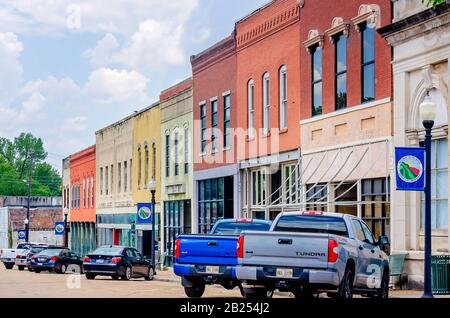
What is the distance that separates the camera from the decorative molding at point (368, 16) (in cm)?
2977

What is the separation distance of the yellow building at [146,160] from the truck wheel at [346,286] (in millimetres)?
32487

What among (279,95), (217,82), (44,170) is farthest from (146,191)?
(44,170)

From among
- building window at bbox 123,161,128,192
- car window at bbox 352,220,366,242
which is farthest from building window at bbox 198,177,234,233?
car window at bbox 352,220,366,242

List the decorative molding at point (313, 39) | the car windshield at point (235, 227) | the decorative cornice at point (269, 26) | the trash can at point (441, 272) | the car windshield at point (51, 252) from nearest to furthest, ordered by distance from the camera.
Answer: the trash can at point (441, 272) → the car windshield at point (235, 227) → the decorative molding at point (313, 39) → the decorative cornice at point (269, 26) → the car windshield at point (51, 252)

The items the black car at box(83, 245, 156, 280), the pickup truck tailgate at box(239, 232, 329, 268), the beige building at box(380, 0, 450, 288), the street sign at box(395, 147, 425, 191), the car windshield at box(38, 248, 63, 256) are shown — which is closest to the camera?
the pickup truck tailgate at box(239, 232, 329, 268)

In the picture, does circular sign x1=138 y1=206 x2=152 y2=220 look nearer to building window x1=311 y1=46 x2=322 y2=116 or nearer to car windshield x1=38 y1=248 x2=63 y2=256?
car windshield x1=38 y1=248 x2=63 y2=256

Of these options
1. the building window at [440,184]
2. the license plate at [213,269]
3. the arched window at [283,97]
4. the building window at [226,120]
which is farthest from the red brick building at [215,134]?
the license plate at [213,269]

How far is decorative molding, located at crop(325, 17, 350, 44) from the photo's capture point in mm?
31812

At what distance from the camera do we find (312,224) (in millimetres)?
21422

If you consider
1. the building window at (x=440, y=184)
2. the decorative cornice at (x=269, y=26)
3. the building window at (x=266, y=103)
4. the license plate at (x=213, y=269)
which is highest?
the decorative cornice at (x=269, y=26)

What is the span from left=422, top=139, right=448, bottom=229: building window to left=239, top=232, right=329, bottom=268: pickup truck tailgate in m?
7.96

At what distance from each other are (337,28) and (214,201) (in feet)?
46.9

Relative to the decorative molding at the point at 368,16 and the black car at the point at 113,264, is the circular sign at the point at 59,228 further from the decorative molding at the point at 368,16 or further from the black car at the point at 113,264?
the decorative molding at the point at 368,16

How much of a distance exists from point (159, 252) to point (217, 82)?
11906 mm
